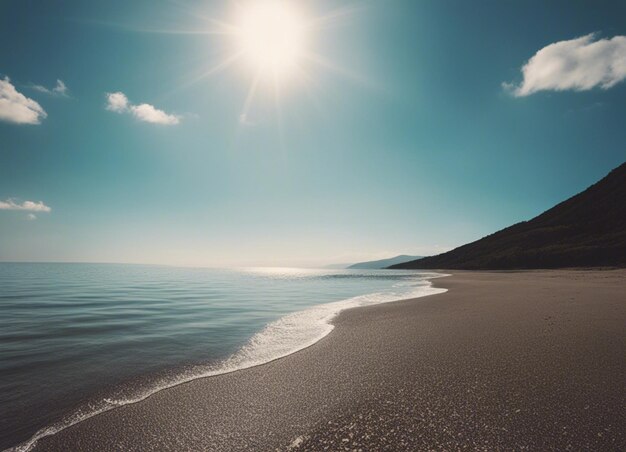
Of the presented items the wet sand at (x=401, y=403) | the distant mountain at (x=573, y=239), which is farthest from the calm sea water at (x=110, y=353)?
the distant mountain at (x=573, y=239)

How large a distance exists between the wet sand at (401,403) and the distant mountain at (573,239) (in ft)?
228

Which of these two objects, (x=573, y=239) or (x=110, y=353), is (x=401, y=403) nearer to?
(x=110, y=353)

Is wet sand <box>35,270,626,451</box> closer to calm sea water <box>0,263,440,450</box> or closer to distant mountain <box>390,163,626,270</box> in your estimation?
calm sea water <box>0,263,440,450</box>

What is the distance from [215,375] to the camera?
6.03 meters

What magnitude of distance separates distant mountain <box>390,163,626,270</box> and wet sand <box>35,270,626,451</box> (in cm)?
6952

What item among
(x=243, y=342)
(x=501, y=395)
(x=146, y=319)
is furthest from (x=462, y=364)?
(x=146, y=319)

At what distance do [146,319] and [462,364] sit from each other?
484 inches

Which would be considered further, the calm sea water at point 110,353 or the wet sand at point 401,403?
the calm sea water at point 110,353

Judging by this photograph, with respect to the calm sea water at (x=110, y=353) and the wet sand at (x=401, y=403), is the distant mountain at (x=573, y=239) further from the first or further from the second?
the calm sea water at (x=110, y=353)

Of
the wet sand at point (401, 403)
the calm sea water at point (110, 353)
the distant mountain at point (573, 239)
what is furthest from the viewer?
the distant mountain at point (573, 239)

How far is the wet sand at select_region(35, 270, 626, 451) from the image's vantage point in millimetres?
3463

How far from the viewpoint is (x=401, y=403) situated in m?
4.28

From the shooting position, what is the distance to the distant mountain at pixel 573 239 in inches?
2574

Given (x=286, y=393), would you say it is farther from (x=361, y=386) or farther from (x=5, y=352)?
(x=5, y=352)
